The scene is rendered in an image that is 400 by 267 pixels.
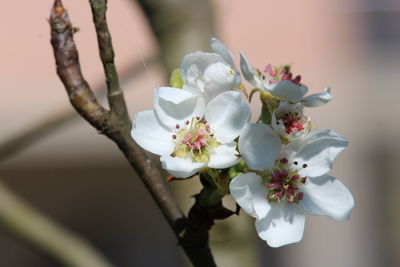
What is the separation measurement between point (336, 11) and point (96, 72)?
1.54m

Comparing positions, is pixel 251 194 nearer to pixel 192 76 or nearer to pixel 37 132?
pixel 192 76

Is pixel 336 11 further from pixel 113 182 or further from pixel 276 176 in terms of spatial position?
pixel 276 176

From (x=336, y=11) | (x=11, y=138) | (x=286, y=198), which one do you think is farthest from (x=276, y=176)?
(x=336, y=11)

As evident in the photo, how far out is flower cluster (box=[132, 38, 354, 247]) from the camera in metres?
0.62

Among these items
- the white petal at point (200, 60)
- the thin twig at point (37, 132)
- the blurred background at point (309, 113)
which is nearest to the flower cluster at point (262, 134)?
the white petal at point (200, 60)

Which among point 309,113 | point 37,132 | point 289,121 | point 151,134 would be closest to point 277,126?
point 289,121

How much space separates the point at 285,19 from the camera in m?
4.16

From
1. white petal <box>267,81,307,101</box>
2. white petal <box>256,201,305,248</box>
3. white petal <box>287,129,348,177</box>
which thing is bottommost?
white petal <box>256,201,305,248</box>

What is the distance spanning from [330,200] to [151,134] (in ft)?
0.59

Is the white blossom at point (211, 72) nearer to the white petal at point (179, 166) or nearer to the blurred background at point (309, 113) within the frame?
the white petal at point (179, 166)

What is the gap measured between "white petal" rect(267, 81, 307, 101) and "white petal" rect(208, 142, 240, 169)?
6 cm

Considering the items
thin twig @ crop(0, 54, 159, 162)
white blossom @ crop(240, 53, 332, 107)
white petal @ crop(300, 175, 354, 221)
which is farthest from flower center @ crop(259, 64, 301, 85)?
thin twig @ crop(0, 54, 159, 162)

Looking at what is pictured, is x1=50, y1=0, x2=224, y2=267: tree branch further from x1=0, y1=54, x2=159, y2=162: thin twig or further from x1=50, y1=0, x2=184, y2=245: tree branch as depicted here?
x1=0, y1=54, x2=159, y2=162: thin twig

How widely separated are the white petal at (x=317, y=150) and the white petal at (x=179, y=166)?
0.31 feet
